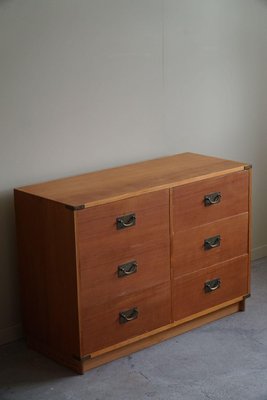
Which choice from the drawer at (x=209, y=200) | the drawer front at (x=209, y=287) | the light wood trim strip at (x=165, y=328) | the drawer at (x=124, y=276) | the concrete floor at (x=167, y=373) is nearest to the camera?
the concrete floor at (x=167, y=373)

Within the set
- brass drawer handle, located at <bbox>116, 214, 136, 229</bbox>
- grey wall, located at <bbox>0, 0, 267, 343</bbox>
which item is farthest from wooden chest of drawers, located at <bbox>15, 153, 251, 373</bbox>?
grey wall, located at <bbox>0, 0, 267, 343</bbox>

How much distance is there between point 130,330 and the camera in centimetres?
346

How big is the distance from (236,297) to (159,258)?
582mm

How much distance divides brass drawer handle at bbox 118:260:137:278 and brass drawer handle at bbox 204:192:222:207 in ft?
1.54

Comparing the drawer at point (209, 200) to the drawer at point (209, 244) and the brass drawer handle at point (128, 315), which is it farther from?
the brass drawer handle at point (128, 315)

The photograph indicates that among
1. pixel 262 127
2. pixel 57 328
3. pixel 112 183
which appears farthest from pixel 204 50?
pixel 57 328

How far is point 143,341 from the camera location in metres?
3.56

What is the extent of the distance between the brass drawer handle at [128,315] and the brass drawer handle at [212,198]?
1.94 feet

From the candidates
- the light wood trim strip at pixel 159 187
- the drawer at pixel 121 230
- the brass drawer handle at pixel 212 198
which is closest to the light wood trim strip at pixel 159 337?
the drawer at pixel 121 230

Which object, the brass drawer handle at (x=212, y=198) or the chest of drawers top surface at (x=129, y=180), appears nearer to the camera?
the chest of drawers top surface at (x=129, y=180)

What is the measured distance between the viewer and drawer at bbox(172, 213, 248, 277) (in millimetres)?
3594

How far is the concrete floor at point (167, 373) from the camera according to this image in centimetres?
316

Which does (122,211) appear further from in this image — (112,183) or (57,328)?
(57,328)

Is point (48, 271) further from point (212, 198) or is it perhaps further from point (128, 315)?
point (212, 198)
